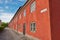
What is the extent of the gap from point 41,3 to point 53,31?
12.2 feet

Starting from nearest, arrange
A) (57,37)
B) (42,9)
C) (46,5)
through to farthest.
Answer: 1. (57,37)
2. (46,5)
3. (42,9)

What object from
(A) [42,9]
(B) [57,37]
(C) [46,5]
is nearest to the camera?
(B) [57,37]

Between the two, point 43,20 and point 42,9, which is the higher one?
point 42,9

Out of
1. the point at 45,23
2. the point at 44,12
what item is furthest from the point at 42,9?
the point at 45,23

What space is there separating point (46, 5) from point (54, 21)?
5.99ft

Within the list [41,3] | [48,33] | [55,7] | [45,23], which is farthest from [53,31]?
[41,3]

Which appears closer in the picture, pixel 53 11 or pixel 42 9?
pixel 53 11

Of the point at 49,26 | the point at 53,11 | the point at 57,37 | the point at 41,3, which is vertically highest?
the point at 41,3

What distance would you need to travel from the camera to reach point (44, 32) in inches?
543

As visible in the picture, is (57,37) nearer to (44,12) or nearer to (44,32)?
(44,32)

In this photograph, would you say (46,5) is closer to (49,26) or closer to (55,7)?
(55,7)

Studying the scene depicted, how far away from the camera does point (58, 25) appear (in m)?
12.6

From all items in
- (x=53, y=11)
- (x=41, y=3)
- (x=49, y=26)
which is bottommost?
(x=49, y=26)

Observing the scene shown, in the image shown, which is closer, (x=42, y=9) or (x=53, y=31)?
(x=53, y=31)
